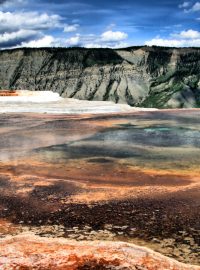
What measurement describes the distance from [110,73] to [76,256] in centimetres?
5442

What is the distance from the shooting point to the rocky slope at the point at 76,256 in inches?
186

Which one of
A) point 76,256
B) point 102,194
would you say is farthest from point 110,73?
point 76,256

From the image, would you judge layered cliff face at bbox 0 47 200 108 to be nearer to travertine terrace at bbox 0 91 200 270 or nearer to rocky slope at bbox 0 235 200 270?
travertine terrace at bbox 0 91 200 270

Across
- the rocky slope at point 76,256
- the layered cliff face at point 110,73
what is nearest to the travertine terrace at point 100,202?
the rocky slope at point 76,256

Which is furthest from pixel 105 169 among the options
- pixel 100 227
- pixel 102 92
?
pixel 102 92

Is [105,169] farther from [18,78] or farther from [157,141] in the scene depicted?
[18,78]

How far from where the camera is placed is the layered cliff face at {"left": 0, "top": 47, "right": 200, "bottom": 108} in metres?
56.8

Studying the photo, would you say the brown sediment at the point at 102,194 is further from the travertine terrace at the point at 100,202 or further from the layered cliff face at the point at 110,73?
the layered cliff face at the point at 110,73

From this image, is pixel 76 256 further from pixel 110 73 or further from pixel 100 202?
pixel 110 73

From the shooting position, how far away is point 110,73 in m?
58.6

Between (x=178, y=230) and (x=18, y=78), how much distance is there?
5478 cm

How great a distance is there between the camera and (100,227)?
19.1 ft

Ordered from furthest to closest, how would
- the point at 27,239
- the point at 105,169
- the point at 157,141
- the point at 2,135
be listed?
the point at 2,135, the point at 157,141, the point at 105,169, the point at 27,239

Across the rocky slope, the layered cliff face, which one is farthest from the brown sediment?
the layered cliff face
